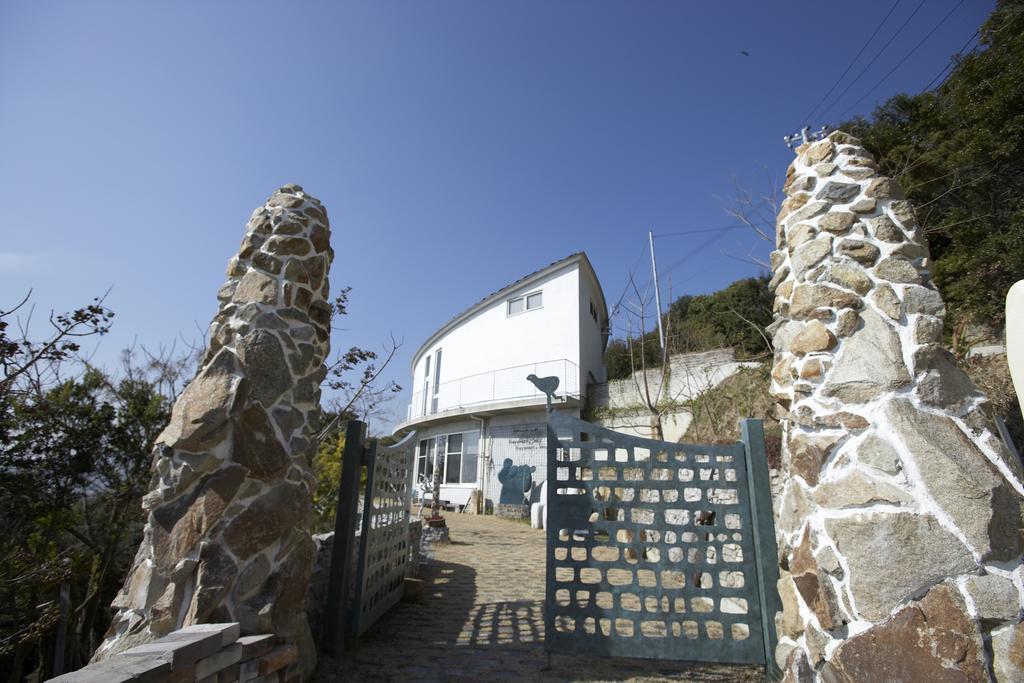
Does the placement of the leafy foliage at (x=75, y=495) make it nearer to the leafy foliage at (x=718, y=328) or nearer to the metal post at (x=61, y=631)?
the metal post at (x=61, y=631)

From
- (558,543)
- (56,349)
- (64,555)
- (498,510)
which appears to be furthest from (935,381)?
(498,510)

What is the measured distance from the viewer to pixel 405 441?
17.0ft

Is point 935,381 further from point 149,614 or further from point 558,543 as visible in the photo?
point 149,614

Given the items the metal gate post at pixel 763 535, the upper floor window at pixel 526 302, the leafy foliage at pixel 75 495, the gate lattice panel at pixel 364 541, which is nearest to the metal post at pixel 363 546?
the gate lattice panel at pixel 364 541

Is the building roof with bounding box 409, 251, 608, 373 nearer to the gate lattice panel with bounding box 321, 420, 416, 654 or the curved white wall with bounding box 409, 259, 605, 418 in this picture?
the curved white wall with bounding box 409, 259, 605, 418

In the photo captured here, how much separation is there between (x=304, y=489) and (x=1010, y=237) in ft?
33.2

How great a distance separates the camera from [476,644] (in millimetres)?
3977

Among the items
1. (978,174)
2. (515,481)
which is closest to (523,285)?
(515,481)

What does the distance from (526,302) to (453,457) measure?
19.7ft

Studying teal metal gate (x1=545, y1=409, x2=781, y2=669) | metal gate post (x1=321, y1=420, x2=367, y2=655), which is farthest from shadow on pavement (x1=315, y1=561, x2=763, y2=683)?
teal metal gate (x1=545, y1=409, x2=781, y2=669)

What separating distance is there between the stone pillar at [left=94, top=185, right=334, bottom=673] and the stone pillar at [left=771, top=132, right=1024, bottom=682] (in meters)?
2.93

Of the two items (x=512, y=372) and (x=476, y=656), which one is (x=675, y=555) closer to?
(x=476, y=656)

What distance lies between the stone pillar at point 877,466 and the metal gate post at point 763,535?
0.43m

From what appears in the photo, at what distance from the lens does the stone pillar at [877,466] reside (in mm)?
1895
